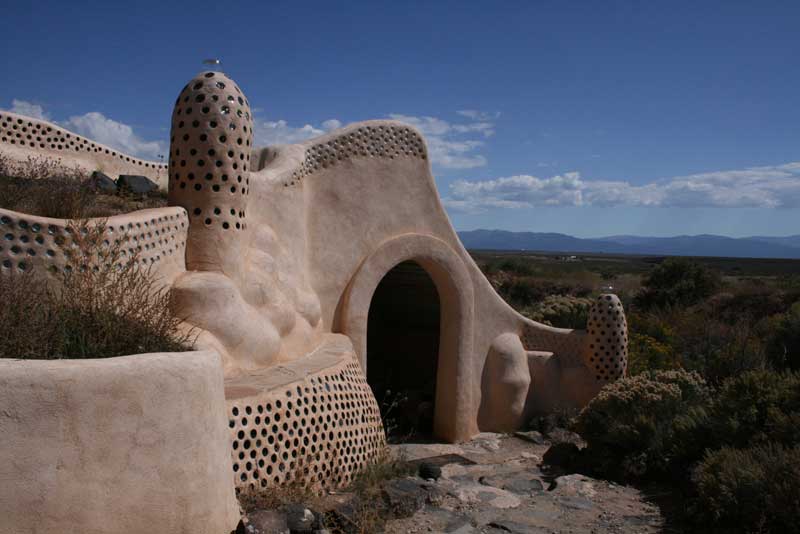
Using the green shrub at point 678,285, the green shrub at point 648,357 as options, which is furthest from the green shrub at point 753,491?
the green shrub at point 678,285

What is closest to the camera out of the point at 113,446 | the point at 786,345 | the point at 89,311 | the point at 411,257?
the point at 113,446

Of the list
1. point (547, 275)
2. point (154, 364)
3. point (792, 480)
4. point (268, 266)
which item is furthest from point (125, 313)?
point (547, 275)

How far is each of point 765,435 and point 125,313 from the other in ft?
20.6

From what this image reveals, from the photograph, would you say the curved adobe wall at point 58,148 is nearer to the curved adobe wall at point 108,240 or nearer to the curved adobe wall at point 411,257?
the curved adobe wall at point 411,257

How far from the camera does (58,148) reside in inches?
634

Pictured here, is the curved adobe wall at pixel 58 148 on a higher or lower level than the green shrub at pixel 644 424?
higher

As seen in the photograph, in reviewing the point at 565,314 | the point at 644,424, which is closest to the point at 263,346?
the point at 644,424

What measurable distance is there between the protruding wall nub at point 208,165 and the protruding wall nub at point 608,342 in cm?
634

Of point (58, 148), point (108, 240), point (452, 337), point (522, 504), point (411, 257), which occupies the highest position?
point (58, 148)

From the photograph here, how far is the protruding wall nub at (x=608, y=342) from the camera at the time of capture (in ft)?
36.7

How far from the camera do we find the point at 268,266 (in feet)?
25.9

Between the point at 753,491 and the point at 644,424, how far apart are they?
98.6 inches

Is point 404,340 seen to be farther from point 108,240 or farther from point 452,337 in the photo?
point 108,240

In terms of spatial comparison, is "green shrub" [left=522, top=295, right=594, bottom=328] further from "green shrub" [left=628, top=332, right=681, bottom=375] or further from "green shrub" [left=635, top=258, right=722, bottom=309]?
"green shrub" [left=635, top=258, right=722, bottom=309]
